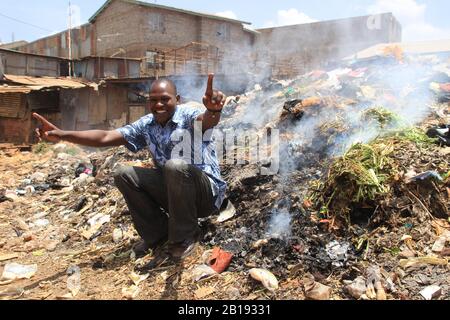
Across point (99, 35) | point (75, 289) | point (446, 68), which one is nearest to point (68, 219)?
point (75, 289)

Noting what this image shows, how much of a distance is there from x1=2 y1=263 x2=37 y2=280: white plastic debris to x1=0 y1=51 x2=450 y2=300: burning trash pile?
1 centimetres

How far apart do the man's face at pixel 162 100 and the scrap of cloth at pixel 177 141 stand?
2.8 inches

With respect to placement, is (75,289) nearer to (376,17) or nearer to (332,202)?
(332,202)

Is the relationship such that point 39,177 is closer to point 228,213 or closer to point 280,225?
point 228,213

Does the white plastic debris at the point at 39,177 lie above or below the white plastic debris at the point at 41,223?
above

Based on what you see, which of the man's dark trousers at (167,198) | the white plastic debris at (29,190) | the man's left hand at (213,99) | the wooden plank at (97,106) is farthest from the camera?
the wooden plank at (97,106)

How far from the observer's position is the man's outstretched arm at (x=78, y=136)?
2904 millimetres

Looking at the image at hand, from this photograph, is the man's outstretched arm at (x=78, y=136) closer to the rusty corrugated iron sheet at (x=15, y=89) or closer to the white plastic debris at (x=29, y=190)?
the white plastic debris at (x=29, y=190)

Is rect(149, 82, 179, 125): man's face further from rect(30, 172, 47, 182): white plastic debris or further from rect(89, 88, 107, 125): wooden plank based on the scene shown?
rect(89, 88, 107, 125): wooden plank

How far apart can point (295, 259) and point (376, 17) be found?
21824mm

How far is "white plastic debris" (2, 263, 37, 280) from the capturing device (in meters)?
3.36

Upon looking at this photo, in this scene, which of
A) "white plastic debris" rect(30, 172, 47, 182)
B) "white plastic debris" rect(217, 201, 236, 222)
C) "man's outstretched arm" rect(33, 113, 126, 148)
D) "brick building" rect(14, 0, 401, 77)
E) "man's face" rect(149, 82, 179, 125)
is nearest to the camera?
"man's outstretched arm" rect(33, 113, 126, 148)

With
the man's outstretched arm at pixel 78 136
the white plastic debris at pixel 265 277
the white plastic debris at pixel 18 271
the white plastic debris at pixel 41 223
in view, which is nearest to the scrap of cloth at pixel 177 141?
the man's outstretched arm at pixel 78 136

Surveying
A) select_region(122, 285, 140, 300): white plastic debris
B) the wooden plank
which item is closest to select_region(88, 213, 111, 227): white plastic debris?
select_region(122, 285, 140, 300): white plastic debris
